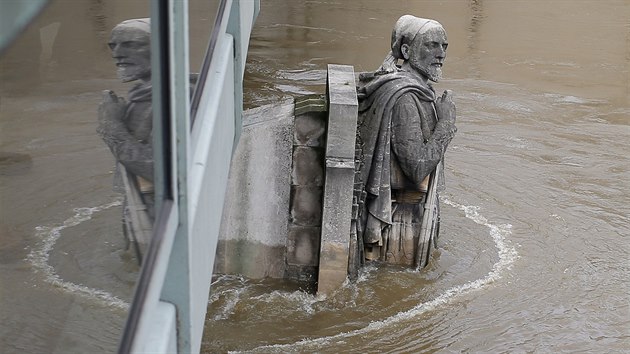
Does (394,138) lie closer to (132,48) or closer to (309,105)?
(309,105)

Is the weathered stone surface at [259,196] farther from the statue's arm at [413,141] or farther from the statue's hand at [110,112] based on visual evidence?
the statue's hand at [110,112]

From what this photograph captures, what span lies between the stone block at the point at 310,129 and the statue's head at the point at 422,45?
0.88 metres

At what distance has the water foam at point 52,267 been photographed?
3.92ft

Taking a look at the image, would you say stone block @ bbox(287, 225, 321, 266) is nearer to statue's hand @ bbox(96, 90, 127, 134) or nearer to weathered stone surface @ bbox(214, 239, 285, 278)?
weathered stone surface @ bbox(214, 239, 285, 278)

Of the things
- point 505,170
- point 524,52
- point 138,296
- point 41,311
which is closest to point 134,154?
point 138,296

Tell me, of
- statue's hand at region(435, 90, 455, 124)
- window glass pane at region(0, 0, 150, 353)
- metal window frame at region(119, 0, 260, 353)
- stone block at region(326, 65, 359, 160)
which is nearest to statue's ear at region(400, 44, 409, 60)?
statue's hand at region(435, 90, 455, 124)

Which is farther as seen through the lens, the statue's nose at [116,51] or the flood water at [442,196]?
the statue's nose at [116,51]

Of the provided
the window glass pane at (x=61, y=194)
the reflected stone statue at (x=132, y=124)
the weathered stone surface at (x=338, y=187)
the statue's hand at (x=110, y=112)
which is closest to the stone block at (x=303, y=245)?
the weathered stone surface at (x=338, y=187)

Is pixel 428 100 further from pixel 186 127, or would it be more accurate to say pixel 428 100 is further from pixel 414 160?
pixel 186 127

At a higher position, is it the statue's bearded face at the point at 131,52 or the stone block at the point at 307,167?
the statue's bearded face at the point at 131,52

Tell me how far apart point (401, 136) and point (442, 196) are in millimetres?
2179

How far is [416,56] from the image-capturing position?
6.91 metres

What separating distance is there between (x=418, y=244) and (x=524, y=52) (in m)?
8.47

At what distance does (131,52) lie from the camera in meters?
1.61
